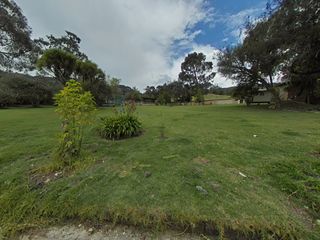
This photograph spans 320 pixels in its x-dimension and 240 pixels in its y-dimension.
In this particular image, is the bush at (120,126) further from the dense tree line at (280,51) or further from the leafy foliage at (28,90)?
the leafy foliage at (28,90)

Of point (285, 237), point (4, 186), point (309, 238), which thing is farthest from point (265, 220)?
point (4, 186)

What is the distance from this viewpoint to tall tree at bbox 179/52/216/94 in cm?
4975

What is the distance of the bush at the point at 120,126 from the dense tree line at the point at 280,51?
24.3ft

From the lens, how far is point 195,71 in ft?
167

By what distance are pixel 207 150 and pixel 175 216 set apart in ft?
7.67

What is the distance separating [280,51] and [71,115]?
1586cm

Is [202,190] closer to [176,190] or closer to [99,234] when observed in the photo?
[176,190]

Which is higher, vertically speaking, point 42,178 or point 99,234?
point 42,178

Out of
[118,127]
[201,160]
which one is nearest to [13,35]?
[118,127]

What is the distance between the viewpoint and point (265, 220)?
2.02 meters

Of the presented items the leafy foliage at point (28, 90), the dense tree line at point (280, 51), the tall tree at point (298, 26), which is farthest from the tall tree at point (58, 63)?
the tall tree at point (298, 26)

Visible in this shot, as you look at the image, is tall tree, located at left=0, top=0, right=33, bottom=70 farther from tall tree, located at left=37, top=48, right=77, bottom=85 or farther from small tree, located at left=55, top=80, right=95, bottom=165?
tall tree, located at left=37, top=48, right=77, bottom=85

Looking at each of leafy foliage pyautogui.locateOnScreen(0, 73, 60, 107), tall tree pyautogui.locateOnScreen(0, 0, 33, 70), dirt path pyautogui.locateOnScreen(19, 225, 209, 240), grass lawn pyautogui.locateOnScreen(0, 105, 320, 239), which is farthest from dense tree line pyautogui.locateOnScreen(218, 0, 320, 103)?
leafy foliage pyautogui.locateOnScreen(0, 73, 60, 107)

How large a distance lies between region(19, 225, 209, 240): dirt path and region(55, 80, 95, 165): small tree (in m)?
1.53
